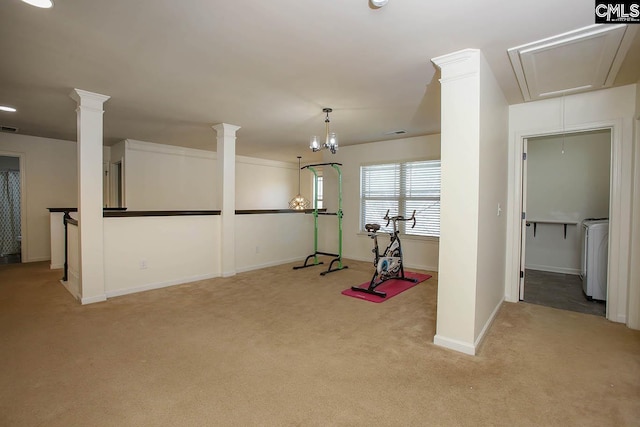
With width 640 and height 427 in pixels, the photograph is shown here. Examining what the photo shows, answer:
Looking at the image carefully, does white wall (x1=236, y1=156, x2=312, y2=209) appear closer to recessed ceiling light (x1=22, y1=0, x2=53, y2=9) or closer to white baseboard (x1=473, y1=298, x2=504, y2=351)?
recessed ceiling light (x1=22, y1=0, x2=53, y2=9)

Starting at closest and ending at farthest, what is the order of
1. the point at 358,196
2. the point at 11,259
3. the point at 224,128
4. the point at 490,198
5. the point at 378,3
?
the point at 378,3, the point at 490,198, the point at 224,128, the point at 11,259, the point at 358,196

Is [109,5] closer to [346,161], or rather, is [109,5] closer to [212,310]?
[212,310]

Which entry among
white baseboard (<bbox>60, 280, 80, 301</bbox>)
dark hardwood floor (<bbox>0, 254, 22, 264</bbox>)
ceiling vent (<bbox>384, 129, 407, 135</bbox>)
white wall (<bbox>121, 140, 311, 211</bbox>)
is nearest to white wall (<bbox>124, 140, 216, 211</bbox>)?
white wall (<bbox>121, 140, 311, 211</bbox>)

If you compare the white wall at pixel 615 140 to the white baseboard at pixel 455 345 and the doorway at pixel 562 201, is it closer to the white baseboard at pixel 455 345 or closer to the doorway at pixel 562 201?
the doorway at pixel 562 201

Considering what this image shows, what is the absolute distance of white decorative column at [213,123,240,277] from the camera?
4.69 meters

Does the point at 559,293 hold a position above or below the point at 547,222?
below

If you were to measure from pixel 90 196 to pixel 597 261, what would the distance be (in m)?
6.02

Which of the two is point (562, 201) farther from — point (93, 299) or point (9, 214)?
point (9, 214)

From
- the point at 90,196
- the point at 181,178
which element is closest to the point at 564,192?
the point at 90,196

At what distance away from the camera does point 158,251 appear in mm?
4172

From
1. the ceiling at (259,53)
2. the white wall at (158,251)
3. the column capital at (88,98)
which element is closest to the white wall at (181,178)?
the white wall at (158,251)

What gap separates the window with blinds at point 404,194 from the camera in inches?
210

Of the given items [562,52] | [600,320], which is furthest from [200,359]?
[600,320]

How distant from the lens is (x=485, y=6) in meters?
1.80
